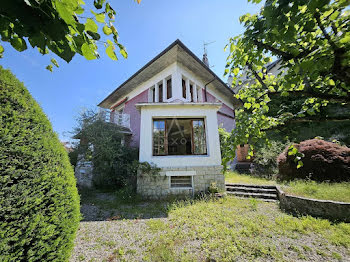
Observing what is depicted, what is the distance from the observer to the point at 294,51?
142 cm

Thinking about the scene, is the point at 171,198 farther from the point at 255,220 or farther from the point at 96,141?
the point at 96,141

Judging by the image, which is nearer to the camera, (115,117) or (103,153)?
(103,153)

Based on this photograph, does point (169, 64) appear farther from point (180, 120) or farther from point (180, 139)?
point (180, 139)

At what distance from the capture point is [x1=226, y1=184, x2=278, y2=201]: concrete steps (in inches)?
242

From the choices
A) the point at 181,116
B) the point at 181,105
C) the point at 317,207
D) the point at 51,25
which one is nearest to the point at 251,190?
the point at 317,207

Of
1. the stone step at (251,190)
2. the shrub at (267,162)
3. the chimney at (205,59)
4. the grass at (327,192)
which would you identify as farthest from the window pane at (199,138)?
the chimney at (205,59)

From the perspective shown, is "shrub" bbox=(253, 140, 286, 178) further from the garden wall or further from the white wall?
the white wall

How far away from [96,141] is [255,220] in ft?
26.1

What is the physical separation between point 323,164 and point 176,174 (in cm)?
661

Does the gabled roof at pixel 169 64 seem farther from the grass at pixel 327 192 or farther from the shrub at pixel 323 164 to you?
the grass at pixel 327 192

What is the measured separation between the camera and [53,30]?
3.11ft

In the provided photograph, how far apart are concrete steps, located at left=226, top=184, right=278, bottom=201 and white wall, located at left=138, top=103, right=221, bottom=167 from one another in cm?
148

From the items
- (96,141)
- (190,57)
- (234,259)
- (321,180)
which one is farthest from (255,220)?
(190,57)

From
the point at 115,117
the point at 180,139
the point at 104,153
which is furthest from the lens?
the point at 180,139
